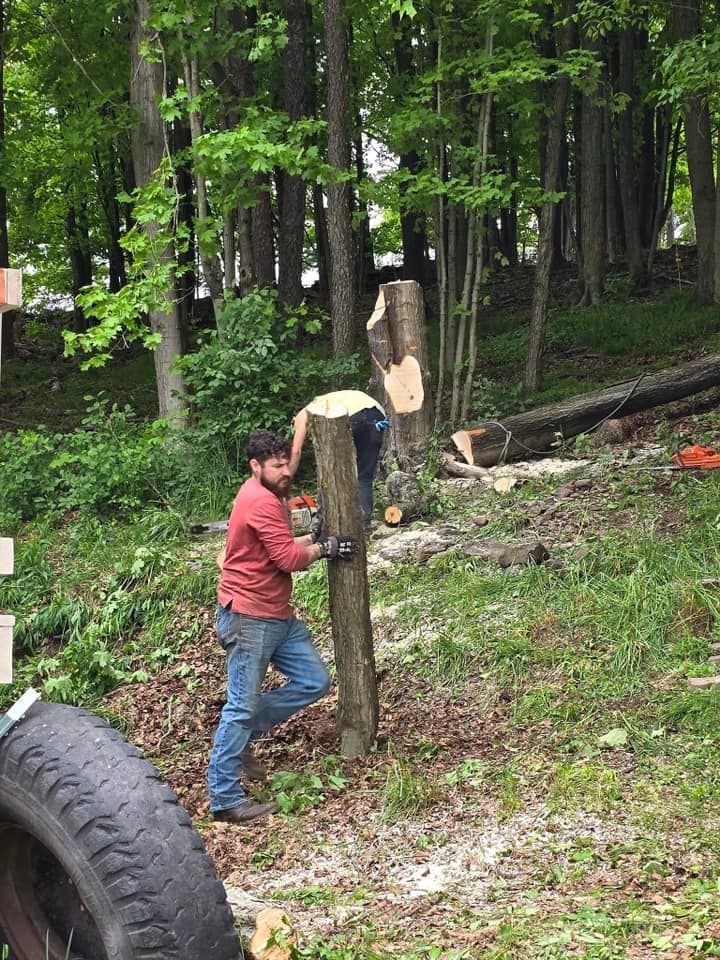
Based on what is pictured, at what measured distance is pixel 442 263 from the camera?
13.8m

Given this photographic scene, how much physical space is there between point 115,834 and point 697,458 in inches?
295

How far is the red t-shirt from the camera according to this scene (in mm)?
5785

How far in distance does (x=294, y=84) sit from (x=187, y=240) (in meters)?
4.47

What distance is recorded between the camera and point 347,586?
20.7ft

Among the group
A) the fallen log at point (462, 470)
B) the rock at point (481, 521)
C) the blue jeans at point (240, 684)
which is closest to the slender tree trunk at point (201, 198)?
the fallen log at point (462, 470)

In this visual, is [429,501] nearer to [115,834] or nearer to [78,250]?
[115,834]

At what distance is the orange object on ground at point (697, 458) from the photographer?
9617 mm

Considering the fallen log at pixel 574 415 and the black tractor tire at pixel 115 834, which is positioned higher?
the fallen log at pixel 574 415

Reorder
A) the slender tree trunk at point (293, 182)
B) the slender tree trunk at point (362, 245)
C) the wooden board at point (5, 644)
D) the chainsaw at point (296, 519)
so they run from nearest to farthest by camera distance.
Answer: the wooden board at point (5, 644), the chainsaw at point (296, 519), the slender tree trunk at point (293, 182), the slender tree trunk at point (362, 245)

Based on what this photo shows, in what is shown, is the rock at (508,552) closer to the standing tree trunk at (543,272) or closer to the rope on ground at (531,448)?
the rope on ground at (531,448)

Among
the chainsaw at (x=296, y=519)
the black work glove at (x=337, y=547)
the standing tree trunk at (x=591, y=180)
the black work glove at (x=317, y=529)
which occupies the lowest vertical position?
the chainsaw at (x=296, y=519)

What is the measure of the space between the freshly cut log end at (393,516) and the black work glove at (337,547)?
3.69m

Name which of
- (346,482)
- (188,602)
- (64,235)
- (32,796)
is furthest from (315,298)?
(32,796)

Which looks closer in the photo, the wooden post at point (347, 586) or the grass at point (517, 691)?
the grass at point (517, 691)
